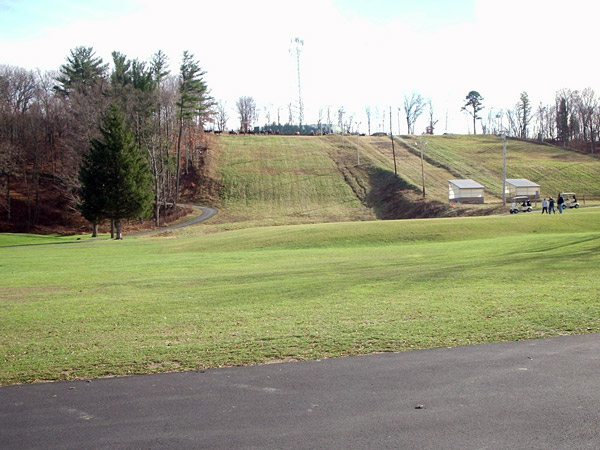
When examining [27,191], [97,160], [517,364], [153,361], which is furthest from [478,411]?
[27,191]

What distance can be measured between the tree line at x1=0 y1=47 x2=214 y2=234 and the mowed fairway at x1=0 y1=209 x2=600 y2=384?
48.9 meters

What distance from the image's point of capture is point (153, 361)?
26.1 feet

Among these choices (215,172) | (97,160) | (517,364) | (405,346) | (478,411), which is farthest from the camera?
(215,172)

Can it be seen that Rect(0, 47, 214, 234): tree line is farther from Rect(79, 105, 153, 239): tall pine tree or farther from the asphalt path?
the asphalt path

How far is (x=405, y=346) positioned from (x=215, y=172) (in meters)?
90.1

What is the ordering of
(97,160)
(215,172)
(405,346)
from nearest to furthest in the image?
(405,346) < (97,160) < (215,172)

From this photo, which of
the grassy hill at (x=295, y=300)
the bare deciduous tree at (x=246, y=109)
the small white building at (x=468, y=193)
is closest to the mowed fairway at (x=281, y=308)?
the grassy hill at (x=295, y=300)

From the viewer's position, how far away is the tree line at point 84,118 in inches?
2680

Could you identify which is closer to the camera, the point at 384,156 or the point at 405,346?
the point at 405,346

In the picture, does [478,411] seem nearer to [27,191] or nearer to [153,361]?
[153,361]

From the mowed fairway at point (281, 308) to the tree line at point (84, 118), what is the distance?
48882mm

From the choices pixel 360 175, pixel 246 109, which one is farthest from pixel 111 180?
pixel 246 109

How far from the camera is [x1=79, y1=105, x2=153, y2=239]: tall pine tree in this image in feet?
170

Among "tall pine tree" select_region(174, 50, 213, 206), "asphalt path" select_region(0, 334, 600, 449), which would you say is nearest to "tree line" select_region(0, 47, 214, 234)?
"tall pine tree" select_region(174, 50, 213, 206)
